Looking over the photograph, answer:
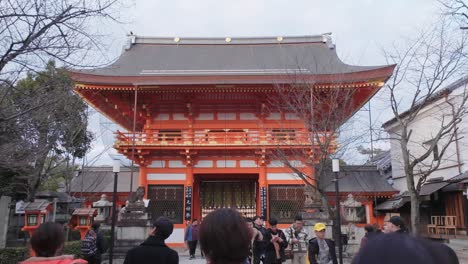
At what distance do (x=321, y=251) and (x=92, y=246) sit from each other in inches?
172

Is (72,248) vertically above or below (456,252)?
above

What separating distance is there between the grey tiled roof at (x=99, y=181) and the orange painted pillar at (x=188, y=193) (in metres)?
4.07

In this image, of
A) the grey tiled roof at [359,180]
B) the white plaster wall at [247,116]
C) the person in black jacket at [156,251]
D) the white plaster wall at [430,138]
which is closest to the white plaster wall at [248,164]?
the white plaster wall at [247,116]

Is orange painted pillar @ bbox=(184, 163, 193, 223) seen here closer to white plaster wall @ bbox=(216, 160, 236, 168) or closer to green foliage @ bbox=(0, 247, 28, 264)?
white plaster wall @ bbox=(216, 160, 236, 168)

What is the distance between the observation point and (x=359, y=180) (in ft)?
70.6

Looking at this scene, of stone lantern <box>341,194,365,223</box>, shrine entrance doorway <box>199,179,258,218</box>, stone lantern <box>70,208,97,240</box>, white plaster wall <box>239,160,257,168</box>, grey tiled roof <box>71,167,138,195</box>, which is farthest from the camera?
grey tiled roof <box>71,167,138,195</box>

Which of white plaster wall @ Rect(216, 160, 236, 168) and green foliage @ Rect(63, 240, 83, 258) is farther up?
white plaster wall @ Rect(216, 160, 236, 168)

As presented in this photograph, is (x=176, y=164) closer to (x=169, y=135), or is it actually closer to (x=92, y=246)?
(x=169, y=135)

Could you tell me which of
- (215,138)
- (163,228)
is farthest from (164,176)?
(163,228)

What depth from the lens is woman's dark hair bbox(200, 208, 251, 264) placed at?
6.92 ft

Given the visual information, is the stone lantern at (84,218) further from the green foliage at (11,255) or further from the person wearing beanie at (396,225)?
the person wearing beanie at (396,225)

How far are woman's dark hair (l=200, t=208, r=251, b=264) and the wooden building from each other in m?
13.9

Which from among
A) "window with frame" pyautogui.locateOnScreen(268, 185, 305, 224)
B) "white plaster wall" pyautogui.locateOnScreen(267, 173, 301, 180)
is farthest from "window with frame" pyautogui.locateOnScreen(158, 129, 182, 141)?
"window with frame" pyautogui.locateOnScreen(268, 185, 305, 224)

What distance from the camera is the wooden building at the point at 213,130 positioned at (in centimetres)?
1706
